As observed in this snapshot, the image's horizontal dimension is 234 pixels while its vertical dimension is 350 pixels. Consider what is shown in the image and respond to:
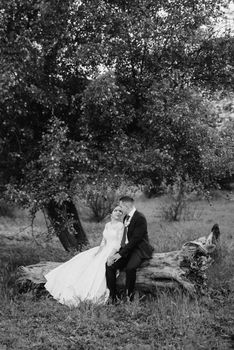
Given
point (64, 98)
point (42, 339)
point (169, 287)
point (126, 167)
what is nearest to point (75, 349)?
point (42, 339)

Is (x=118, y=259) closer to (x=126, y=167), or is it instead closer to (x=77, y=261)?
(x=77, y=261)

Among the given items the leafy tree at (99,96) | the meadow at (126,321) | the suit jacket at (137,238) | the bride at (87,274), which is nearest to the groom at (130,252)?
the suit jacket at (137,238)

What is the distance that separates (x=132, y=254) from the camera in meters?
9.87

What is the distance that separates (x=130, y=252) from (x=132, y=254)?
7 centimetres

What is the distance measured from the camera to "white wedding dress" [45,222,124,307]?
32.4ft

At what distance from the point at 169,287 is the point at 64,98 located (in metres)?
5.18

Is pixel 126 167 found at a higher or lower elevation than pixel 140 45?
lower

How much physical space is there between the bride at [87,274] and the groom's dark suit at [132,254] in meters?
0.27

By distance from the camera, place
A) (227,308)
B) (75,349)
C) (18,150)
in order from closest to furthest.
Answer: (75,349) < (227,308) < (18,150)

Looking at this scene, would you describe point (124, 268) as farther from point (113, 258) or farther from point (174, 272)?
point (174, 272)

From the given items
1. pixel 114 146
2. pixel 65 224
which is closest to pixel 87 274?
pixel 65 224

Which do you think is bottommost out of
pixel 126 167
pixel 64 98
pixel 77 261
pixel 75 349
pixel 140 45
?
pixel 75 349

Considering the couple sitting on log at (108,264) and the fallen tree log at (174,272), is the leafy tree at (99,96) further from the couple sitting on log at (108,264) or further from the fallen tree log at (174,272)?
the fallen tree log at (174,272)

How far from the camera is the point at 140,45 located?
13039 mm
